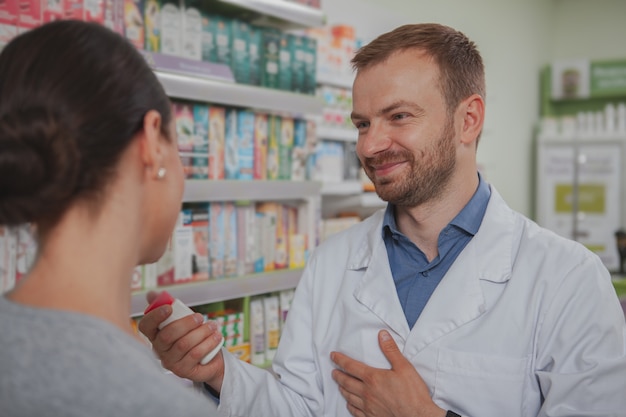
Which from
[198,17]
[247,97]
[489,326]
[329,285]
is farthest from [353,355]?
[198,17]

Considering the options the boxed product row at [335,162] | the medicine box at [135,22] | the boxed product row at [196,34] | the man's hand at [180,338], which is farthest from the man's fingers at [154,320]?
the boxed product row at [335,162]

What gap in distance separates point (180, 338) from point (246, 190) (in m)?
1.31

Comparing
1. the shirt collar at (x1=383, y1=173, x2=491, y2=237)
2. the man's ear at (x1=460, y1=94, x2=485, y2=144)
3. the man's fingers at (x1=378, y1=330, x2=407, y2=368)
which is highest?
the man's ear at (x1=460, y1=94, x2=485, y2=144)

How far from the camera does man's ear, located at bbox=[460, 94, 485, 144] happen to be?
184 centimetres

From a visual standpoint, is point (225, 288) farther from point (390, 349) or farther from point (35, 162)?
point (35, 162)

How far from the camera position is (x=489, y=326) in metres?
1.59

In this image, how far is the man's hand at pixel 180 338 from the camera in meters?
1.51

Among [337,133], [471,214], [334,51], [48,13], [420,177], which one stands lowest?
[471,214]

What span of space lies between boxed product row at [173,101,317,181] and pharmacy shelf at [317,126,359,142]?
211 millimetres

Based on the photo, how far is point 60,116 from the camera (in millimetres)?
864

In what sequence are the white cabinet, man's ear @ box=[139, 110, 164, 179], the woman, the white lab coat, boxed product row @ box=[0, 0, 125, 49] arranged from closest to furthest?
1. the woman
2. man's ear @ box=[139, 110, 164, 179]
3. the white lab coat
4. boxed product row @ box=[0, 0, 125, 49]
5. the white cabinet

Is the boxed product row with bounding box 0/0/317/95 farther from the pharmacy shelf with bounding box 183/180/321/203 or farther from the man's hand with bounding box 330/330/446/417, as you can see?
the man's hand with bounding box 330/330/446/417

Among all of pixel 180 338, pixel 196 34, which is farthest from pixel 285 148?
pixel 180 338

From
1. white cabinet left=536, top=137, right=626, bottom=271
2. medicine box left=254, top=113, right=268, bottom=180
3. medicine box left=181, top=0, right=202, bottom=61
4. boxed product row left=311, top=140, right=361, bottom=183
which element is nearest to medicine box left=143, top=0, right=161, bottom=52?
medicine box left=181, top=0, right=202, bottom=61
